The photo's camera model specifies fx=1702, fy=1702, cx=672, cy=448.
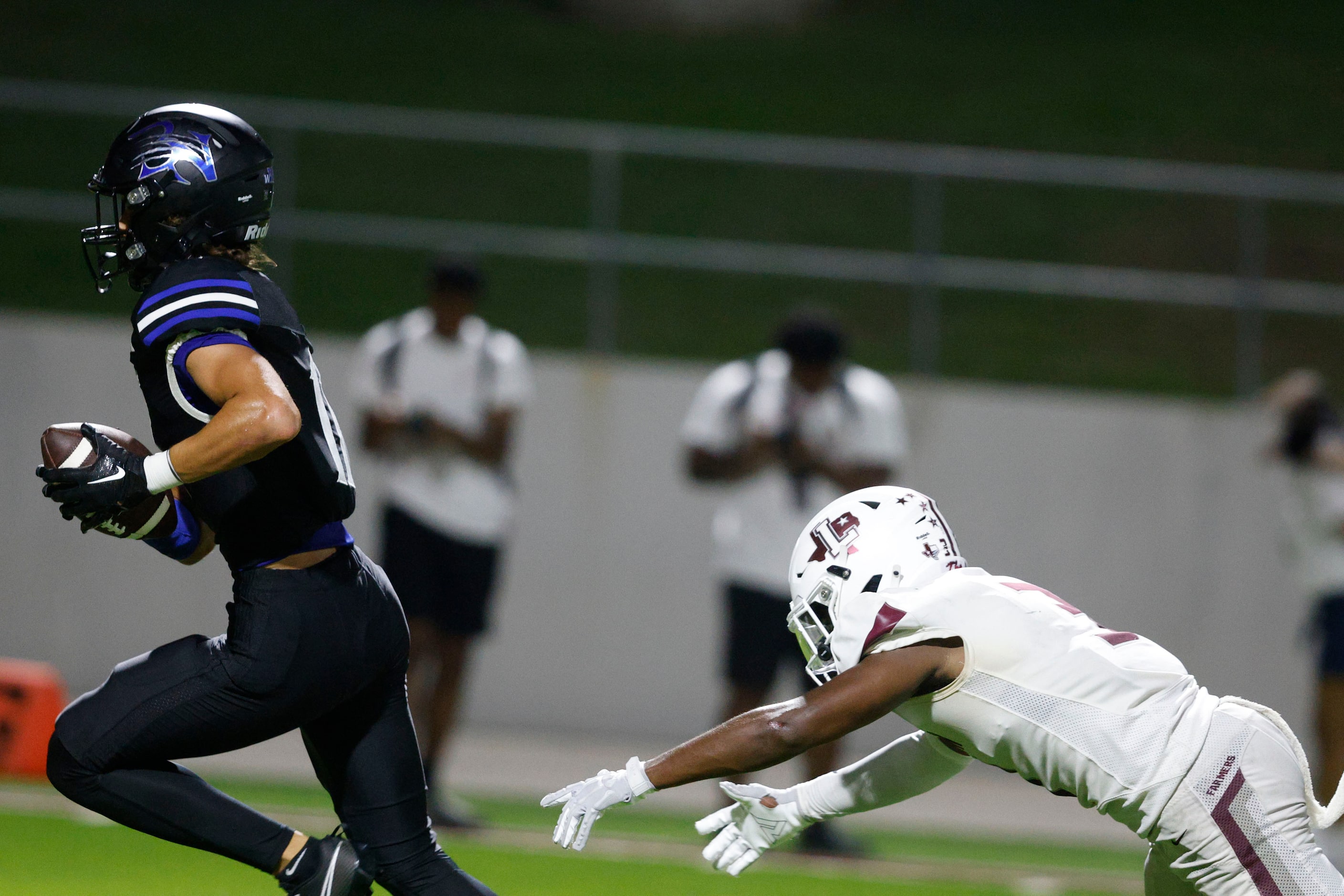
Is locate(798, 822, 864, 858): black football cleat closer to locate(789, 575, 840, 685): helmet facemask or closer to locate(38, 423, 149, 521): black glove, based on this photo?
locate(789, 575, 840, 685): helmet facemask

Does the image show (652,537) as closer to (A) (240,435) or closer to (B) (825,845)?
(B) (825,845)

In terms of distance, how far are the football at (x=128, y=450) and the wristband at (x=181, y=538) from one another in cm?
2

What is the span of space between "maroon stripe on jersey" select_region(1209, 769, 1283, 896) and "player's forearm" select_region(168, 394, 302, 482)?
A: 204 cm

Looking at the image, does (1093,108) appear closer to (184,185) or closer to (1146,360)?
(1146,360)

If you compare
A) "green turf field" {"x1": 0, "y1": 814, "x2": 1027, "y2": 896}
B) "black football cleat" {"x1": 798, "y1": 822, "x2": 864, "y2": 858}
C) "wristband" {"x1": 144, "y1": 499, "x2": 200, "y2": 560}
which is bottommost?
"black football cleat" {"x1": 798, "y1": 822, "x2": 864, "y2": 858}

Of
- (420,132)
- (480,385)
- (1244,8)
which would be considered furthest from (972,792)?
(1244,8)

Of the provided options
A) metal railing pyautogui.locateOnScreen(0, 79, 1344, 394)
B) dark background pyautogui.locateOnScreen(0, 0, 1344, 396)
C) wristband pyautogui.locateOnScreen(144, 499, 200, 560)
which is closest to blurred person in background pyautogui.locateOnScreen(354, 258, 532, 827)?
metal railing pyautogui.locateOnScreen(0, 79, 1344, 394)

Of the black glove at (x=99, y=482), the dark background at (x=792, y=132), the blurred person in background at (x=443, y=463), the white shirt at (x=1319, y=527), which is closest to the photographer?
the black glove at (x=99, y=482)

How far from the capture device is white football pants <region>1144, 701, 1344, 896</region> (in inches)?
134

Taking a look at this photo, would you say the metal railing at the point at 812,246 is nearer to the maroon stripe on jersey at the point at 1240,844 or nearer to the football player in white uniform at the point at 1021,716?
the football player in white uniform at the point at 1021,716

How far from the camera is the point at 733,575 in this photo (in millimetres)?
7434

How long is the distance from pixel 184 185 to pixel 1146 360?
811cm

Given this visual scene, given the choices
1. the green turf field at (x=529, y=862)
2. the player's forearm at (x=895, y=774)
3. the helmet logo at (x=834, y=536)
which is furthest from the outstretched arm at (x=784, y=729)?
the green turf field at (x=529, y=862)

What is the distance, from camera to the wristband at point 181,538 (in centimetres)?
411
